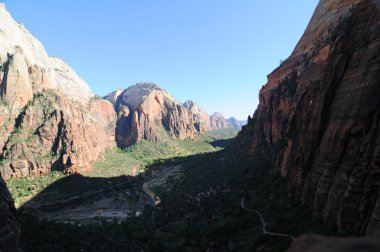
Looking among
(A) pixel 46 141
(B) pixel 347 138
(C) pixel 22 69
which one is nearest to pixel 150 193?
(A) pixel 46 141

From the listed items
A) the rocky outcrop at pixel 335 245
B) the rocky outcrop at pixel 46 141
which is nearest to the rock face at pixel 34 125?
the rocky outcrop at pixel 46 141

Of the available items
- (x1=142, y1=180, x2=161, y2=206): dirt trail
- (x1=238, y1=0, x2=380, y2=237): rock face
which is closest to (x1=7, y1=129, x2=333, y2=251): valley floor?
(x1=142, y1=180, x2=161, y2=206): dirt trail

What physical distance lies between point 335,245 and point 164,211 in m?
70.7

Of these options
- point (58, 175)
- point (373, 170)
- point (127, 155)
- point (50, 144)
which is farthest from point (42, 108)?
point (373, 170)

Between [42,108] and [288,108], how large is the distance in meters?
90.9

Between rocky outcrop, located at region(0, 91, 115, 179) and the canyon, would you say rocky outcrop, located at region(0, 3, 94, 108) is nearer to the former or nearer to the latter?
the canyon

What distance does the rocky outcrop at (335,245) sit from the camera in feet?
24.8

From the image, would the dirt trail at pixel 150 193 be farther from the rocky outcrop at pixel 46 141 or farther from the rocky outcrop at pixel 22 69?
the rocky outcrop at pixel 22 69

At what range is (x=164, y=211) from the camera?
76.4 meters

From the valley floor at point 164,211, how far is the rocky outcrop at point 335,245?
25.5m

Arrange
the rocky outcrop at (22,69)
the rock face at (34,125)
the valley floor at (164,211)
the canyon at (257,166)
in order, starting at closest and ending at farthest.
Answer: the canyon at (257,166) → the valley floor at (164,211) → the rock face at (34,125) → the rocky outcrop at (22,69)

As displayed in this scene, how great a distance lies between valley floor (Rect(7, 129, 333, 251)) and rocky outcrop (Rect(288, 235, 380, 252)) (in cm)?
2552

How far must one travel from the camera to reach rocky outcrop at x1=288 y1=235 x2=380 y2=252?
298 inches

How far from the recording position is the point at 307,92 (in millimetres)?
55750
